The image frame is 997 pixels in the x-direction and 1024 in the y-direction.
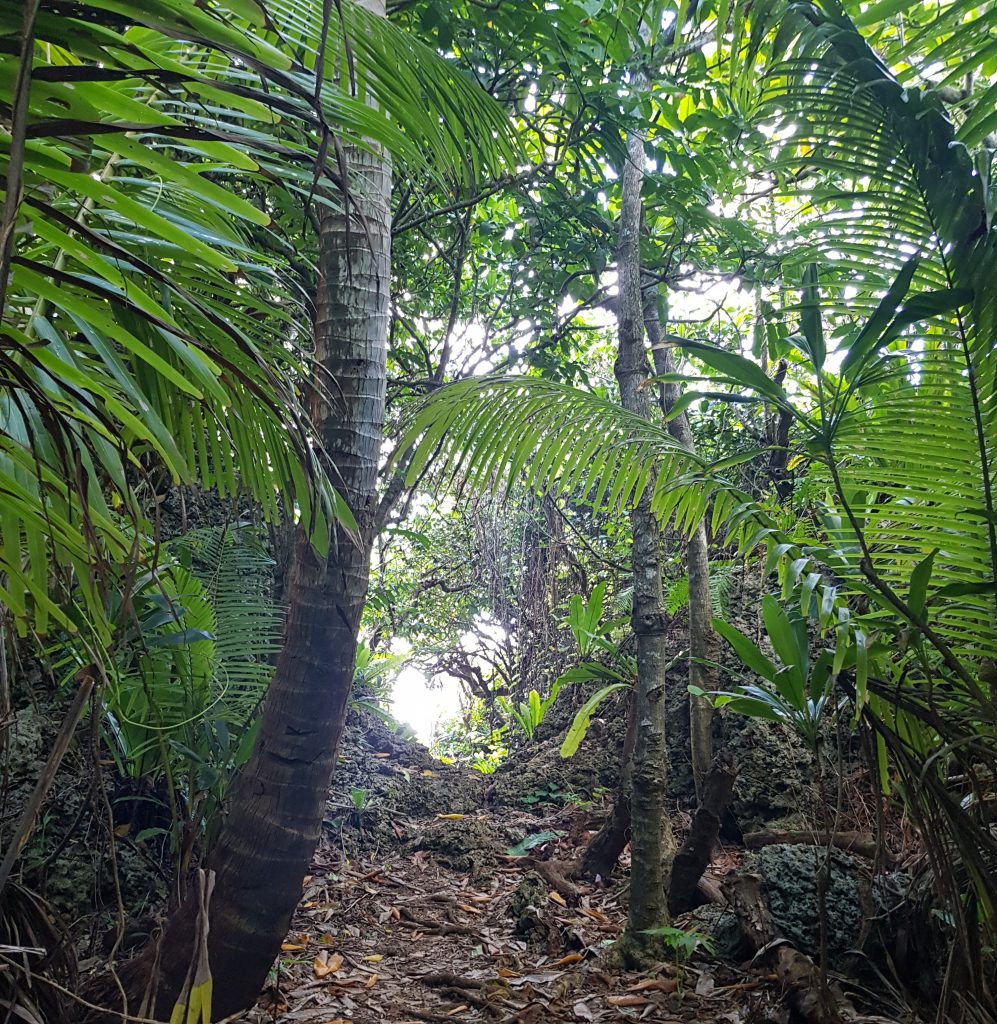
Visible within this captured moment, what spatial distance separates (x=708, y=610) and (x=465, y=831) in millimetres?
1833

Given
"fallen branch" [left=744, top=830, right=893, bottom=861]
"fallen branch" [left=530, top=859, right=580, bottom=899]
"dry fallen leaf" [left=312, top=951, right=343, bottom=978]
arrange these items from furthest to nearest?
"fallen branch" [left=530, top=859, right=580, bottom=899] → "fallen branch" [left=744, top=830, right=893, bottom=861] → "dry fallen leaf" [left=312, top=951, right=343, bottom=978]

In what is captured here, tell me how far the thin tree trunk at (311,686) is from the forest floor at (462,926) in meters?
0.32

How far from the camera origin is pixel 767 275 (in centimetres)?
380

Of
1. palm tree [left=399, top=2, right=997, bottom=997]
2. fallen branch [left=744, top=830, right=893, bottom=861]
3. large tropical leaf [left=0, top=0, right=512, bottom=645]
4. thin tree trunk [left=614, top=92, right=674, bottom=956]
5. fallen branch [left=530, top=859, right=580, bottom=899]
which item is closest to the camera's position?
large tropical leaf [left=0, top=0, right=512, bottom=645]

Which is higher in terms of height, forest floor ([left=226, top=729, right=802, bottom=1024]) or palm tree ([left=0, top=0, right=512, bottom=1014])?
palm tree ([left=0, top=0, right=512, bottom=1014])

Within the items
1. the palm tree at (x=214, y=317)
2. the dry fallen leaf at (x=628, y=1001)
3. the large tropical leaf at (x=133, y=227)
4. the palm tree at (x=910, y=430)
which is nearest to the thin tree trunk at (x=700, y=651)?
the dry fallen leaf at (x=628, y=1001)

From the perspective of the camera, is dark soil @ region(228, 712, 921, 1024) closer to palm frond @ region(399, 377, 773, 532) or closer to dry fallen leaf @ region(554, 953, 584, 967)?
dry fallen leaf @ region(554, 953, 584, 967)

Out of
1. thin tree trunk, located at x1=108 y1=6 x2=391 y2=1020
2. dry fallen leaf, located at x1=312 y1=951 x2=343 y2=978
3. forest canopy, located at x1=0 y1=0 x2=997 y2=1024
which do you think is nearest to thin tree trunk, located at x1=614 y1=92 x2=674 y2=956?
forest canopy, located at x1=0 y1=0 x2=997 y2=1024

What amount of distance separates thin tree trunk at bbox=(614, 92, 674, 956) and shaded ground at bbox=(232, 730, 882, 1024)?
0.22 m

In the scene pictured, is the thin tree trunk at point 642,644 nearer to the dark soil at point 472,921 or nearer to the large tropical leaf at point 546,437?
the dark soil at point 472,921

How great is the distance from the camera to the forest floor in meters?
2.28

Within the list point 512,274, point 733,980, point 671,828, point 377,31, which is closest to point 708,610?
point 671,828

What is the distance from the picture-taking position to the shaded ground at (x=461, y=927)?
7.49 ft

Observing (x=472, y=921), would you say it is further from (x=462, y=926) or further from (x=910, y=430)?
(x=910, y=430)
